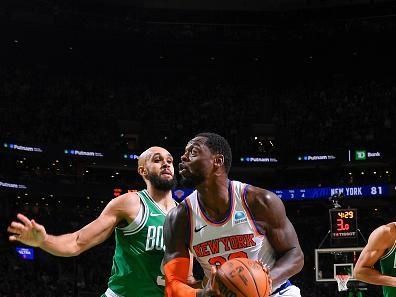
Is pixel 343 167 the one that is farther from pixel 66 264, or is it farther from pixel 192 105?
pixel 66 264

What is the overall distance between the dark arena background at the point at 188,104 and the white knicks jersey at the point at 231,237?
69.4 ft

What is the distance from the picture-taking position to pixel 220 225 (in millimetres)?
4250

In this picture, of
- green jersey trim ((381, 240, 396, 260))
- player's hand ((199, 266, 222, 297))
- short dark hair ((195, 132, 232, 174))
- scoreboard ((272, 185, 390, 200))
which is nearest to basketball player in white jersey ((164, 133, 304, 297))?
short dark hair ((195, 132, 232, 174))

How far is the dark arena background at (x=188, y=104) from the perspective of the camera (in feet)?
87.0

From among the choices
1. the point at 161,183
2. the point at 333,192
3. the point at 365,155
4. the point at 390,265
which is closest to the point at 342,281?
the point at 390,265

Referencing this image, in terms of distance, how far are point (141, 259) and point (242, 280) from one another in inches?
74.4

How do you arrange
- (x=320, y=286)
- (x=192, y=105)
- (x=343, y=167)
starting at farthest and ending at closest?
(x=192, y=105), (x=343, y=167), (x=320, y=286)

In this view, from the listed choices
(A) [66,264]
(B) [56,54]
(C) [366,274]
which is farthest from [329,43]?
(C) [366,274]

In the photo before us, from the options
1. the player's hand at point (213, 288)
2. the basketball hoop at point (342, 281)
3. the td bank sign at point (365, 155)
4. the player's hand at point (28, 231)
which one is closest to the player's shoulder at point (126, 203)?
the player's hand at point (28, 231)

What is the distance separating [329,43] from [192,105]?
265 inches

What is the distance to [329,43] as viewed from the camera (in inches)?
1129

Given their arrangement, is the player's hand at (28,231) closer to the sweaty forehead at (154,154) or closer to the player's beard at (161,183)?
the player's beard at (161,183)

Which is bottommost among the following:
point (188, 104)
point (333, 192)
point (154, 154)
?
point (154, 154)

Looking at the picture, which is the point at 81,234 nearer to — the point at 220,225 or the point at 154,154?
the point at 154,154
